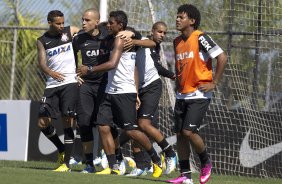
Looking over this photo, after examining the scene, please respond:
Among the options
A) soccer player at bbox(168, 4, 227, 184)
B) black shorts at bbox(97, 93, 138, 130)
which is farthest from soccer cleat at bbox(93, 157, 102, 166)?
soccer player at bbox(168, 4, 227, 184)

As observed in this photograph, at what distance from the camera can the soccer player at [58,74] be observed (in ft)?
43.7

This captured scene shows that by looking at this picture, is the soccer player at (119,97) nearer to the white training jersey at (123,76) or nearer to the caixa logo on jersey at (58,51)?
the white training jersey at (123,76)

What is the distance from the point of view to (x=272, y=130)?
573 inches

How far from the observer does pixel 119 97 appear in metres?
12.0

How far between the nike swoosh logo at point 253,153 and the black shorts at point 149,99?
2.35 m

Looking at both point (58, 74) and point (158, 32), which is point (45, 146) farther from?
point (158, 32)

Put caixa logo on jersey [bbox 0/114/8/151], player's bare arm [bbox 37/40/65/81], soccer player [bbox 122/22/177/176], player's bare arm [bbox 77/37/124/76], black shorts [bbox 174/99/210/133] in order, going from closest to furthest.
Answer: black shorts [bbox 174/99/210/133] → player's bare arm [bbox 77/37/124/76] → soccer player [bbox 122/22/177/176] → player's bare arm [bbox 37/40/65/81] → caixa logo on jersey [bbox 0/114/8/151]

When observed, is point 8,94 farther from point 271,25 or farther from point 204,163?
point 204,163

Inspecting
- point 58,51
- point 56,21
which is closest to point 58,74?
point 58,51

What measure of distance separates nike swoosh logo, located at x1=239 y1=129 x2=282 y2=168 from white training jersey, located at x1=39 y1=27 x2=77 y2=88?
3.09 meters

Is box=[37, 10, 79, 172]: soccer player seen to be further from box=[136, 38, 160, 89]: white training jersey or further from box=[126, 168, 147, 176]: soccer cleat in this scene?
box=[126, 168, 147, 176]: soccer cleat

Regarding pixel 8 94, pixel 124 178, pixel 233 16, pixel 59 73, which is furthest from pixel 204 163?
pixel 8 94

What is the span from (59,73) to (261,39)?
330 cm

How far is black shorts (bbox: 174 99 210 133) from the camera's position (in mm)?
10859
